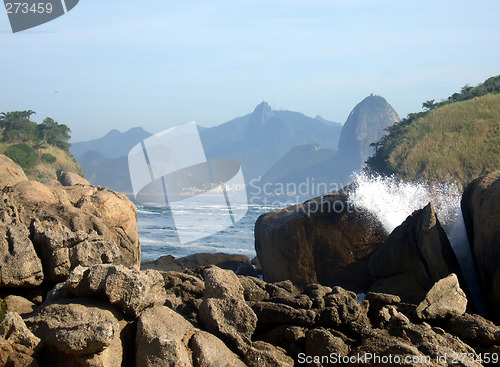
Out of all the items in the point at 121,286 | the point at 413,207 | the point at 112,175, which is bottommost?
the point at 112,175

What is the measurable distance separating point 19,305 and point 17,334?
1516 millimetres

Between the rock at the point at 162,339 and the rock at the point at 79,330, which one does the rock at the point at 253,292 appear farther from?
the rock at the point at 79,330

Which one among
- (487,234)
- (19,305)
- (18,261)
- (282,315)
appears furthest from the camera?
(487,234)

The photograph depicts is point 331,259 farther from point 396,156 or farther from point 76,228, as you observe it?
point 396,156

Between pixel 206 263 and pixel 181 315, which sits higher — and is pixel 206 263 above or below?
below

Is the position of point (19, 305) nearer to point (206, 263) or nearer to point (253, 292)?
point (253, 292)

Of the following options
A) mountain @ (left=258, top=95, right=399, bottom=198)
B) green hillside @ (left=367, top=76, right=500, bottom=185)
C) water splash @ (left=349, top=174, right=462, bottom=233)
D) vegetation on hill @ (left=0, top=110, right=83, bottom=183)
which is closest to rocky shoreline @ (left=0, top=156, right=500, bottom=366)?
water splash @ (left=349, top=174, right=462, bottom=233)

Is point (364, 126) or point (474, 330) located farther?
point (364, 126)

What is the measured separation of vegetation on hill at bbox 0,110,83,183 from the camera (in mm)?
51769

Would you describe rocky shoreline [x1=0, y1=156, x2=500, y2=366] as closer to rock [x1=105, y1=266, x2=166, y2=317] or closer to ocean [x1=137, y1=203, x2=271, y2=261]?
rock [x1=105, y1=266, x2=166, y2=317]

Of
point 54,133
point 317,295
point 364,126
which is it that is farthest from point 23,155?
point 364,126

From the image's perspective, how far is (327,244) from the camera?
42.0 ft

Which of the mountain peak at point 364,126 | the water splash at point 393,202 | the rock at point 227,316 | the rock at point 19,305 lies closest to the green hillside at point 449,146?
the water splash at point 393,202

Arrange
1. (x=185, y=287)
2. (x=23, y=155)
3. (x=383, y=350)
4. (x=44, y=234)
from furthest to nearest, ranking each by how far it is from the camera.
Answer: (x=23, y=155) < (x=185, y=287) < (x=44, y=234) < (x=383, y=350)
